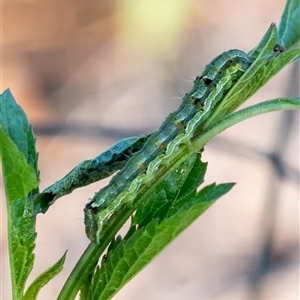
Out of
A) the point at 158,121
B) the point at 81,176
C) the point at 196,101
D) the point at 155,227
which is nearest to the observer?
the point at 155,227

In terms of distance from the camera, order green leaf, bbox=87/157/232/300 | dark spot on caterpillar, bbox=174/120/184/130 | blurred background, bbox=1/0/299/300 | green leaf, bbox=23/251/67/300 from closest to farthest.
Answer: green leaf, bbox=87/157/232/300 → green leaf, bbox=23/251/67/300 → dark spot on caterpillar, bbox=174/120/184/130 → blurred background, bbox=1/0/299/300

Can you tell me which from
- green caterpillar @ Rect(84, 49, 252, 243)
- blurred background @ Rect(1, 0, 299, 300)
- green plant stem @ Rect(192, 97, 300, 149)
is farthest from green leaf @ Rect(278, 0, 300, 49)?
blurred background @ Rect(1, 0, 299, 300)

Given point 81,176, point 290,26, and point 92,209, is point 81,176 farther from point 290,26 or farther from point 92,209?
point 290,26

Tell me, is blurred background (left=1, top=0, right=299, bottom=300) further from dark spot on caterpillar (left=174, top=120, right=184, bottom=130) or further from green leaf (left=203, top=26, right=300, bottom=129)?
green leaf (left=203, top=26, right=300, bottom=129)

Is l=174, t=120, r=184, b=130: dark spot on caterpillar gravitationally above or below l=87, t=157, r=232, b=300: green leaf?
above

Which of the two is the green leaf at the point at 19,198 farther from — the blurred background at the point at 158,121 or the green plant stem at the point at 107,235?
the blurred background at the point at 158,121

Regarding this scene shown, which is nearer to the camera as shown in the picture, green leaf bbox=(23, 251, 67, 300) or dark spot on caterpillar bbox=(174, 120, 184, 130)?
green leaf bbox=(23, 251, 67, 300)

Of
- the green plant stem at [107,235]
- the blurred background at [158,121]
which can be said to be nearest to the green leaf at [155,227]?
the green plant stem at [107,235]

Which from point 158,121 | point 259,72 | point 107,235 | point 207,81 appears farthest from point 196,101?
point 158,121
